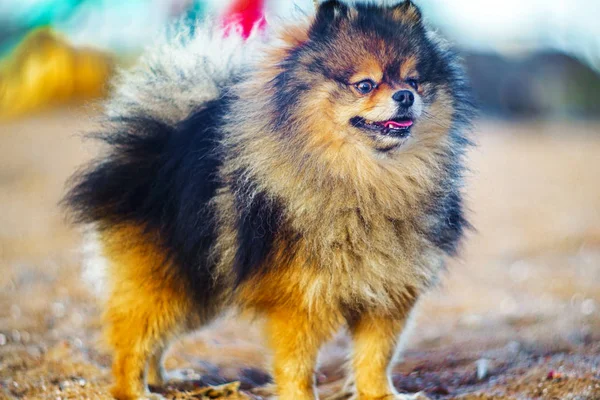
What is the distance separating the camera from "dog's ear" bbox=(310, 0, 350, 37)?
2764mm

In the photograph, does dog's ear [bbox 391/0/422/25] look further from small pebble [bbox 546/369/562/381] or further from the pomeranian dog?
small pebble [bbox 546/369/562/381]

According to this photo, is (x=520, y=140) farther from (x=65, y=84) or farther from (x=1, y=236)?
(x=1, y=236)

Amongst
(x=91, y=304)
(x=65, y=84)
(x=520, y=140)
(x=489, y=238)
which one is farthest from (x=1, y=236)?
(x=520, y=140)

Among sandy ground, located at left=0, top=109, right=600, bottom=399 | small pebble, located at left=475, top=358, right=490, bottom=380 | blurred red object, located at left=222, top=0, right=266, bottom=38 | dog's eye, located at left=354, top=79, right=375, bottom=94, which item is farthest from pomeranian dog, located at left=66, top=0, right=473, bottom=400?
small pebble, located at left=475, top=358, right=490, bottom=380

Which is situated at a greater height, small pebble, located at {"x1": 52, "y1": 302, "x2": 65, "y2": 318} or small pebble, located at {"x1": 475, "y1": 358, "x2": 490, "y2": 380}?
small pebble, located at {"x1": 52, "y1": 302, "x2": 65, "y2": 318}

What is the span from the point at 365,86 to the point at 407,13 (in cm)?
51

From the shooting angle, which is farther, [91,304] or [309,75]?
[91,304]

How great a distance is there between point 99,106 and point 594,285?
13.7ft

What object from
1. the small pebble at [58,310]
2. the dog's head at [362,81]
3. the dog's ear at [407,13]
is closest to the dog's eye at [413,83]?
the dog's head at [362,81]

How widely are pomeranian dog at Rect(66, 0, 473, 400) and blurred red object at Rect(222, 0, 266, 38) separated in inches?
20.3

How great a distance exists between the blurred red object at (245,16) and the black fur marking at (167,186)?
28.9 inches

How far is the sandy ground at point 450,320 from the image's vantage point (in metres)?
3.23

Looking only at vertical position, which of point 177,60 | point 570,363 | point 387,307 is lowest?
point 570,363

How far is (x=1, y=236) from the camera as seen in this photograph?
7.06m
